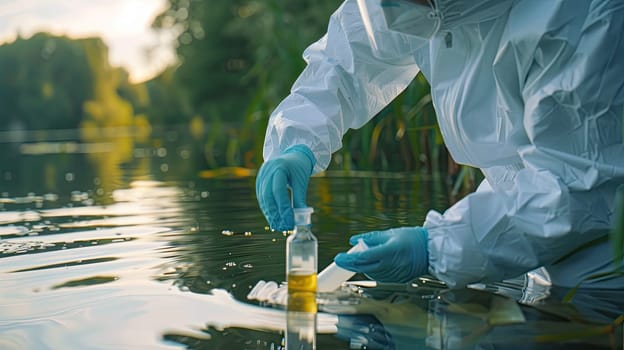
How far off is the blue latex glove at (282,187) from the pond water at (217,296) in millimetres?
172

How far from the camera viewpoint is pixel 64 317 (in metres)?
1.73

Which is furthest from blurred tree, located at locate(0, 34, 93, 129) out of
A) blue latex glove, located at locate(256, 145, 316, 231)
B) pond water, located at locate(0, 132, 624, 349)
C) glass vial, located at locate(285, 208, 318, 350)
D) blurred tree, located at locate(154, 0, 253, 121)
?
glass vial, located at locate(285, 208, 318, 350)

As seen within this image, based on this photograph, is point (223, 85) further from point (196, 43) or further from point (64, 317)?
point (64, 317)

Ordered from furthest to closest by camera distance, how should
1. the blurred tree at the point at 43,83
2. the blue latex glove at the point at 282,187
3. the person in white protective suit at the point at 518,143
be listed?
the blurred tree at the point at 43,83 → the blue latex glove at the point at 282,187 → the person in white protective suit at the point at 518,143

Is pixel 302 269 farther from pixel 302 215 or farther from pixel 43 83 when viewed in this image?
pixel 43 83

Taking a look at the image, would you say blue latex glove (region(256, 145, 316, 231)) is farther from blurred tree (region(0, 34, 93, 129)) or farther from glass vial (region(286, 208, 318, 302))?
blurred tree (region(0, 34, 93, 129))

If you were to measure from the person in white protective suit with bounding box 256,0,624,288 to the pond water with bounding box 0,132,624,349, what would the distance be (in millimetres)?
106

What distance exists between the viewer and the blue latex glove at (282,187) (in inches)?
76.9

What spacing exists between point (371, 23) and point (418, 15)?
235mm

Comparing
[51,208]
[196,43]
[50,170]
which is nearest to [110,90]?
[196,43]

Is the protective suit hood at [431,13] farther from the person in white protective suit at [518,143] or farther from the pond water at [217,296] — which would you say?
the pond water at [217,296]

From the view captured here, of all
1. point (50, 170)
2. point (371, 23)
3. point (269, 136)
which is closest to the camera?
point (371, 23)

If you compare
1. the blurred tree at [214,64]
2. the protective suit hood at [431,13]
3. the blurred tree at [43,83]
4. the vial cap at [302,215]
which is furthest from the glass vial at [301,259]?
the blurred tree at [43,83]

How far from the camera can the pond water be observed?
1.54 m
